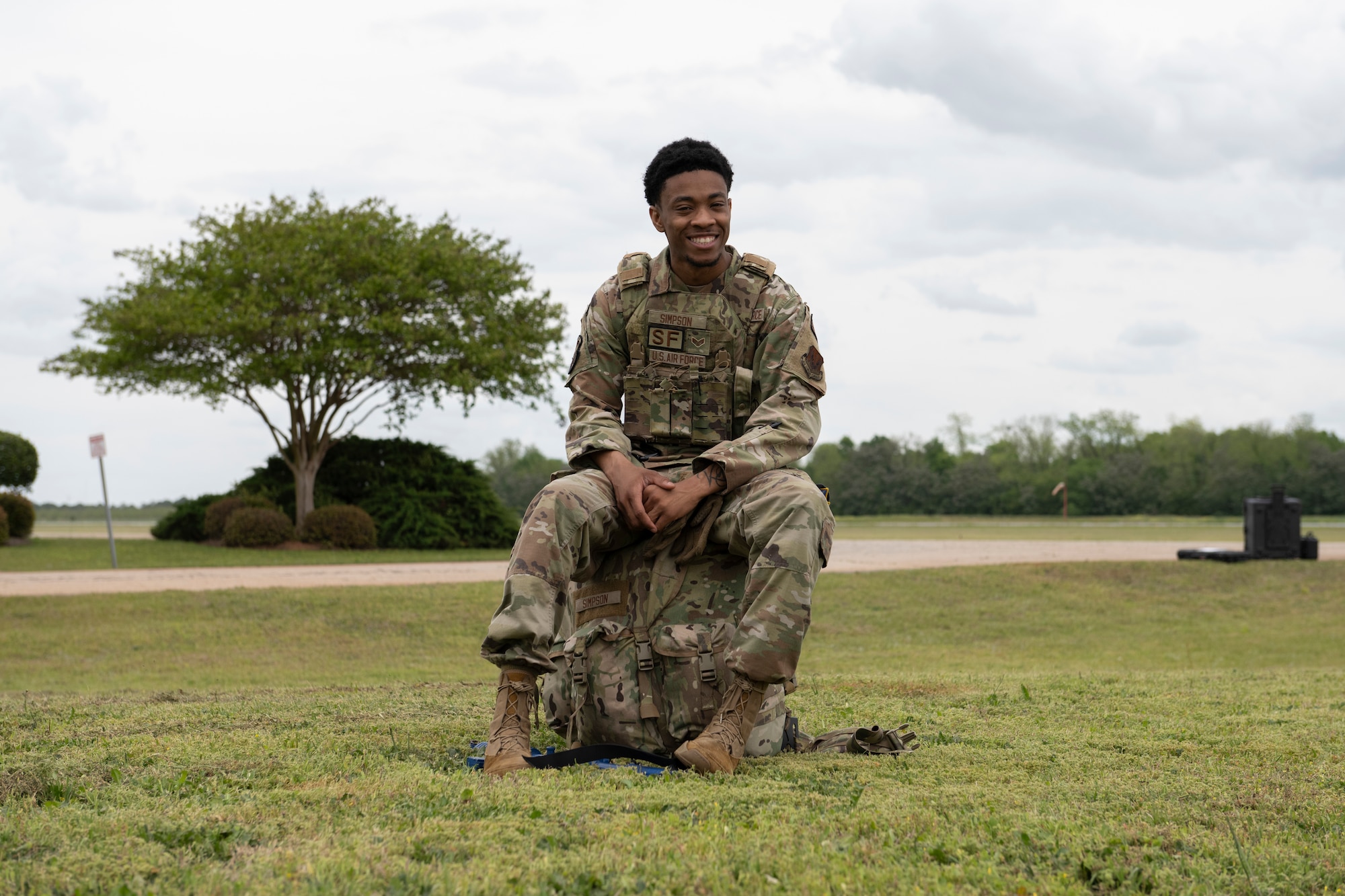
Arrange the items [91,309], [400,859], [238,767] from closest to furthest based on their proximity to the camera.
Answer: [400,859] < [238,767] < [91,309]

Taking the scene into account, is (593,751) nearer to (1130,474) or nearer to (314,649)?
(314,649)

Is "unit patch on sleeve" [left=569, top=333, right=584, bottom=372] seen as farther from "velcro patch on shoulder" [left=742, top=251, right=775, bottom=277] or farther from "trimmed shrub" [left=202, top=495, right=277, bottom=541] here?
"trimmed shrub" [left=202, top=495, right=277, bottom=541]

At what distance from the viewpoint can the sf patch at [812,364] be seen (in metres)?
4.12

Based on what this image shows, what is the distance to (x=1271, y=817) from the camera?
2.88m

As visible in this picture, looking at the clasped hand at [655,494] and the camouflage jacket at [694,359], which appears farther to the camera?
the camouflage jacket at [694,359]

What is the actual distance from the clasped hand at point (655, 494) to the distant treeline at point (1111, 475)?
220 ft

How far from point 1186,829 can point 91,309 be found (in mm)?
27012

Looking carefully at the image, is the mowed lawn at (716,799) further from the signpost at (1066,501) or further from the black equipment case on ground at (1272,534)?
the signpost at (1066,501)

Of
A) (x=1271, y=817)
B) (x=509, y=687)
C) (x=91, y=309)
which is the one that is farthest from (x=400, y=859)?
(x=91, y=309)

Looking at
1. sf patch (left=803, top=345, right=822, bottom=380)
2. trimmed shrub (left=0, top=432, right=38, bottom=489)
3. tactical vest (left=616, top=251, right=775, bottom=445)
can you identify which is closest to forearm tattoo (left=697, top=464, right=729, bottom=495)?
tactical vest (left=616, top=251, right=775, bottom=445)

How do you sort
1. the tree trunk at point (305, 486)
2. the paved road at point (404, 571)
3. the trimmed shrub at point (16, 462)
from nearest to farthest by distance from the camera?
the paved road at point (404, 571), the tree trunk at point (305, 486), the trimmed shrub at point (16, 462)

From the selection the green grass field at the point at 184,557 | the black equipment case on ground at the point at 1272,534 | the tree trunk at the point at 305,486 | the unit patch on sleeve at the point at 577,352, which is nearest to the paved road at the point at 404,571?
the black equipment case on ground at the point at 1272,534

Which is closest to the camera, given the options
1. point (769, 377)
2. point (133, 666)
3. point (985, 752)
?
point (985, 752)

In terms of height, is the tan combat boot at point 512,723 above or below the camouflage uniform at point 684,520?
below
